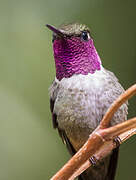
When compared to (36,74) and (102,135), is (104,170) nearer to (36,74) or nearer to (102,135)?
(102,135)

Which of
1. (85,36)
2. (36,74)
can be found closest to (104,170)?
(85,36)

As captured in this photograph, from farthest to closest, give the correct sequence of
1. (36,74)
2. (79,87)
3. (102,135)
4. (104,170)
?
(36,74) < (104,170) < (79,87) < (102,135)

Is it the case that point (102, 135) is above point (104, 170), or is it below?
above

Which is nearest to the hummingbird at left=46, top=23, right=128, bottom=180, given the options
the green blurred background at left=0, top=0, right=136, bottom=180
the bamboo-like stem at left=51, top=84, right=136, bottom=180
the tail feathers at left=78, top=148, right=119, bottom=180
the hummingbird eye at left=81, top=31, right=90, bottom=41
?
the hummingbird eye at left=81, top=31, right=90, bottom=41

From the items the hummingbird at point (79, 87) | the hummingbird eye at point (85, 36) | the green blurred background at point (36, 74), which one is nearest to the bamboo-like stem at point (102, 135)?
the hummingbird at point (79, 87)

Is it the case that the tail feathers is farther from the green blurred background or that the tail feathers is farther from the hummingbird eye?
the green blurred background
